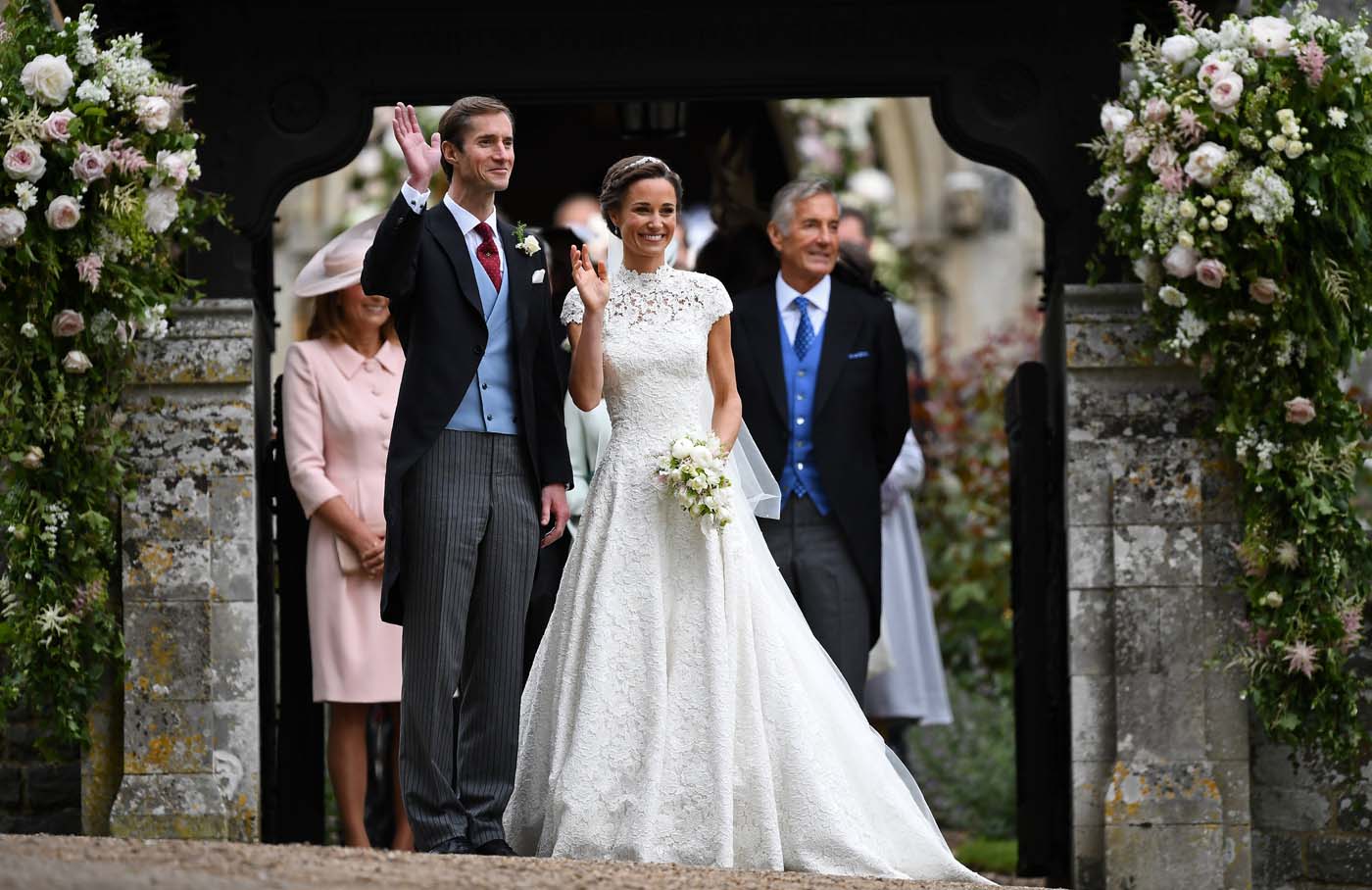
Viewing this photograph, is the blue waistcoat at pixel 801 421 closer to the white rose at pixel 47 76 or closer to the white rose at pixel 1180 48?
the white rose at pixel 1180 48

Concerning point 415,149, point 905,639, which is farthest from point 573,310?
point 905,639

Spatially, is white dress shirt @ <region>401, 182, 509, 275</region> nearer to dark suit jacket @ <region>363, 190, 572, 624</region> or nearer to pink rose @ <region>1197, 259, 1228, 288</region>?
dark suit jacket @ <region>363, 190, 572, 624</region>

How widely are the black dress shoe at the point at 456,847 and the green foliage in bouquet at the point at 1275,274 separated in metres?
2.69

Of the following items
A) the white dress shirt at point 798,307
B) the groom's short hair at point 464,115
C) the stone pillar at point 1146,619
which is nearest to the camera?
the groom's short hair at point 464,115

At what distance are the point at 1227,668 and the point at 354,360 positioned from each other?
315 centimetres

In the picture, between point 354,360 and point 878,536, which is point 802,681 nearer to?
point 878,536

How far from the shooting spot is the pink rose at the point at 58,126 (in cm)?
650

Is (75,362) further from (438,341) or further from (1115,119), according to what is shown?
(1115,119)

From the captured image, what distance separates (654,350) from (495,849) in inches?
60.4

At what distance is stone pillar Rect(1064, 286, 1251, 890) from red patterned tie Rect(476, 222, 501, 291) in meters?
2.14

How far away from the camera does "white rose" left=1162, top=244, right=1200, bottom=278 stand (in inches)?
264

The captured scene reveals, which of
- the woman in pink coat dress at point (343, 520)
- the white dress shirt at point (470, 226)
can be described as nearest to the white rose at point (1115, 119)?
the white dress shirt at point (470, 226)

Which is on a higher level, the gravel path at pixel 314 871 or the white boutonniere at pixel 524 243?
the white boutonniere at pixel 524 243

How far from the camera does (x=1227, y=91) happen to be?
662 cm
